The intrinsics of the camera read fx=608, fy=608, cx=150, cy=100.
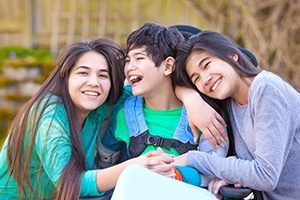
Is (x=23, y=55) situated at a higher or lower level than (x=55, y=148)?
lower

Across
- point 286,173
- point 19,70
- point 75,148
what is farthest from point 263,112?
point 19,70

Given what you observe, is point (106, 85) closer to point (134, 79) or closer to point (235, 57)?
point (134, 79)

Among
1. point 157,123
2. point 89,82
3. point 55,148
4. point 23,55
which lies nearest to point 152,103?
point 157,123

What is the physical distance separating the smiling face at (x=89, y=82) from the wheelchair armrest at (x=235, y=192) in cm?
71

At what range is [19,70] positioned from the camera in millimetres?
6711

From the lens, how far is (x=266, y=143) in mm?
2484

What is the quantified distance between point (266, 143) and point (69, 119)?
871mm

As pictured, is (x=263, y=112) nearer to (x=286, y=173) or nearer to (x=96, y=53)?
(x=286, y=173)

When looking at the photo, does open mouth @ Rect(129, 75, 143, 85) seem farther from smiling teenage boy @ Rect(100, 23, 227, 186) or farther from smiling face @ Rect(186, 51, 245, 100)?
smiling face @ Rect(186, 51, 245, 100)

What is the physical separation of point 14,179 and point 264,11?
545 centimetres

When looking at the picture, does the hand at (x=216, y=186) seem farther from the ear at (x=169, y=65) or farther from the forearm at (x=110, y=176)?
the ear at (x=169, y=65)

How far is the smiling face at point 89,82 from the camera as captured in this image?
2.78 meters

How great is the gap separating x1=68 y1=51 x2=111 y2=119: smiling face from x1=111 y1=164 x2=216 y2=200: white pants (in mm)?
577

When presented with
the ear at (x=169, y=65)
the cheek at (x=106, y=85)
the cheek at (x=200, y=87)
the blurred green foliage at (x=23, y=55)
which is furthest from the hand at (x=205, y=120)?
the blurred green foliage at (x=23, y=55)
